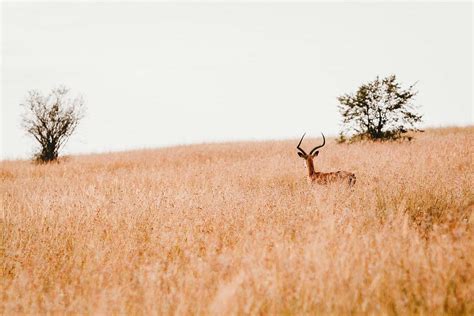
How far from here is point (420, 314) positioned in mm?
2752

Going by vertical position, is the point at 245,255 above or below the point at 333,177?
below

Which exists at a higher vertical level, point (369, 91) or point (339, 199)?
point (369, 91)

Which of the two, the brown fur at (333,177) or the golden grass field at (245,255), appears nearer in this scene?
the golden grass field at (245,255)

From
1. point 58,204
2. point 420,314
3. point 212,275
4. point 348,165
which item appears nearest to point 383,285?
point 420,314

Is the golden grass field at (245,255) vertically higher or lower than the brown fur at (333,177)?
lower

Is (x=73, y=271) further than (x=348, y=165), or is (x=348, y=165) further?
(x=348, y=165)

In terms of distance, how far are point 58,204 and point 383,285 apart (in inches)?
206

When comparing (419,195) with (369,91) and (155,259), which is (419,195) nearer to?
(155,259)

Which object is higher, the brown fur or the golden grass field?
the brown fur

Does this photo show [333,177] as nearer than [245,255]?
No

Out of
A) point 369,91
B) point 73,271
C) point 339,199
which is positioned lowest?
point 73,271

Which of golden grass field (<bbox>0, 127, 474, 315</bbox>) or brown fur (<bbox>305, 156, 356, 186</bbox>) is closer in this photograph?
golden grass field (<bbox>0, 127, 474, 315</bbox>)

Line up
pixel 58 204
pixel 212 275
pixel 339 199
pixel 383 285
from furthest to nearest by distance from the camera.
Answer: pixel 58 204, pixel 339 199, pixel 212 275, pixel 383 285

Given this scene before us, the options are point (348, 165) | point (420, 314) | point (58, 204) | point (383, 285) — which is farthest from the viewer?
point (348, 165)
